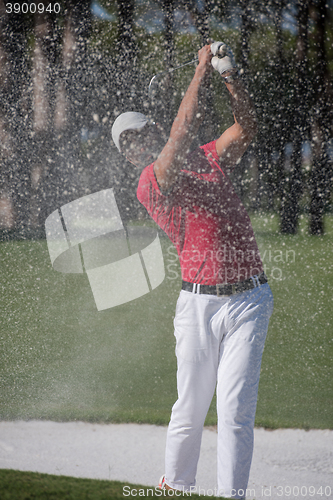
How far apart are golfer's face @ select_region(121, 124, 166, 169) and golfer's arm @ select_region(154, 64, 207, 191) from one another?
0.20 meters

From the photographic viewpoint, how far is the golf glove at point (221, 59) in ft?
4.89

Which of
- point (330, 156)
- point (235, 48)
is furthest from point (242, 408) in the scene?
point (330, 156)

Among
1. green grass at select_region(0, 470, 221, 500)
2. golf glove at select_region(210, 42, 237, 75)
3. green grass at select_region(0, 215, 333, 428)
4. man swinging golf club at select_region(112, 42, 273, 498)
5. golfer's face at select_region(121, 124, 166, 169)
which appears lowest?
green grass at select_region(0, 215, 333, 428)

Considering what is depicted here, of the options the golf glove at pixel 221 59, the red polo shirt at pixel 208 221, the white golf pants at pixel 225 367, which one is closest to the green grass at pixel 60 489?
the white golf pants at pixel 225 367

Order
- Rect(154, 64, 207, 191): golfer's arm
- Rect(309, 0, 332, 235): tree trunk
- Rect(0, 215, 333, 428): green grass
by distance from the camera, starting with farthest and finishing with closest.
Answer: Rect(309, 0, 332, 235): tree trunk
Rect(0, 215, 333, 428): green grass
Rect(154, 64, 207, 191): golfer's arm

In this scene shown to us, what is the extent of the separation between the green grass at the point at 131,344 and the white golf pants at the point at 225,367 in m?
1.07

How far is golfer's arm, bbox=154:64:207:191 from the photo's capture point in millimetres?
1471

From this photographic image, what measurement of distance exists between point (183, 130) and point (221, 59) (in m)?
0.27

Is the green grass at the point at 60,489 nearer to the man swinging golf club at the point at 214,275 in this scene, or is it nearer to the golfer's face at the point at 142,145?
the man swinging golf club at the point at 214,275

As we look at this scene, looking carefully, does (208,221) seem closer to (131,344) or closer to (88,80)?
(131,344)

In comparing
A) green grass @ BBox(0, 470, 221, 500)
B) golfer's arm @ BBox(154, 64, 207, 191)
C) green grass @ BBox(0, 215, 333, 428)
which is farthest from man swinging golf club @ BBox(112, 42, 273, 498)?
green grass @ BBox(0, 215, 333, 428)

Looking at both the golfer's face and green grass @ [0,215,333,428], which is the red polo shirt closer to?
the golfer's face

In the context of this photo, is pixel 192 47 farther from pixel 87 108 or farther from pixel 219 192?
pixel 219 192

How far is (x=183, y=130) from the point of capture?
147 centimetres
